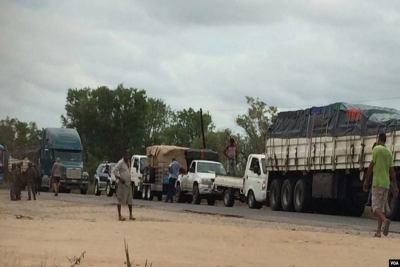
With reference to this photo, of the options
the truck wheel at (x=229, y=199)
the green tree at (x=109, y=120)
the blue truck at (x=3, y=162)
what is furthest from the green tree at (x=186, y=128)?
the truck wheel at (x=229, y=199)

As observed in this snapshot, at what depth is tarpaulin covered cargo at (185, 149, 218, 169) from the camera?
1706 inches

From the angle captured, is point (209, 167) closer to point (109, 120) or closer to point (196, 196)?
point (196, 196)

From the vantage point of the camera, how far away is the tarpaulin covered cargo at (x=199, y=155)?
43.3 metres

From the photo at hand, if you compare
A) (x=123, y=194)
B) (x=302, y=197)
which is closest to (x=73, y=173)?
(x=302, y=197)

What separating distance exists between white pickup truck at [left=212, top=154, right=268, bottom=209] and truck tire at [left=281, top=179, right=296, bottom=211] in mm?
1125

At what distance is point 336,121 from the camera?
2972cm

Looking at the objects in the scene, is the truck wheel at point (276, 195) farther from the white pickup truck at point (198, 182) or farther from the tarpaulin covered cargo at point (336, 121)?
the white pickup truck at point (198, 182)

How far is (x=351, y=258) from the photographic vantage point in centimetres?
1412

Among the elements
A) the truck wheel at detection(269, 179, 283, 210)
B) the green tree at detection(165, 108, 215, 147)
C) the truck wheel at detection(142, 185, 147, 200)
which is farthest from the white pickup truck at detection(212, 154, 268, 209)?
the green tree at detection(165, 108, 215, 147)

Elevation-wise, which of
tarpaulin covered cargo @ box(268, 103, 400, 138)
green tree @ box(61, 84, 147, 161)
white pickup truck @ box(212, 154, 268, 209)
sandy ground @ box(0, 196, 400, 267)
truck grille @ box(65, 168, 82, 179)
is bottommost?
sandy ground @ box(0, 196, 400, 267)

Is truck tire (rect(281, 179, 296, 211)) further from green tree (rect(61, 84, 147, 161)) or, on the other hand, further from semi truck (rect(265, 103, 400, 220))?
green tree (rect(61, 84, 147, 161))

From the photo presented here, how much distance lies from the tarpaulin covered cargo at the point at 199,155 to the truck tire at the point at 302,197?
11.4 metres

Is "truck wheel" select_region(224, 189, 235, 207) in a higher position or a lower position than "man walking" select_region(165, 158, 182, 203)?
lower

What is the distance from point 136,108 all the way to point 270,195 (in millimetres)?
61482
